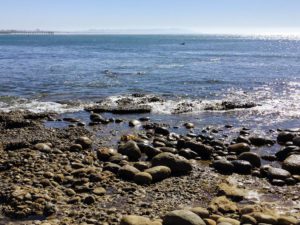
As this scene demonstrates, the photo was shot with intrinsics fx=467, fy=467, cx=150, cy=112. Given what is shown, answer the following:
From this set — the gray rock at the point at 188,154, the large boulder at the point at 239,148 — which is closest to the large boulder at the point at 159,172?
the gray rock at the point at 188,154

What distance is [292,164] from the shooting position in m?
16.1

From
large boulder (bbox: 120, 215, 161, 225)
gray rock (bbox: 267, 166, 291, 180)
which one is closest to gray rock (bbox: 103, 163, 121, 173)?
large boulder (bbox: 120, 215, 161, 225)

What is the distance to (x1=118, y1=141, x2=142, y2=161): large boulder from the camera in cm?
1738

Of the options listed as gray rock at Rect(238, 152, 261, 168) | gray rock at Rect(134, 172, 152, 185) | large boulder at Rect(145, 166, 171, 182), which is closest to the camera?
gray rock at Rect(134, 172, 152, 185)

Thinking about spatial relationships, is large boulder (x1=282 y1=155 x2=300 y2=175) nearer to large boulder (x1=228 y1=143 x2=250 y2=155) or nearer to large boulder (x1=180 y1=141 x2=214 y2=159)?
large boulder (x1=228 y1=143 x2=250 y2=155)

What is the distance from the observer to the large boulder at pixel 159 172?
1472cm

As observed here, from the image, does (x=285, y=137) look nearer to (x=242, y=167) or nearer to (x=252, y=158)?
(x=252, y=158)

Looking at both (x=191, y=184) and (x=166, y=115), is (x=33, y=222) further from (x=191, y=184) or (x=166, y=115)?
(x=166, y=115)

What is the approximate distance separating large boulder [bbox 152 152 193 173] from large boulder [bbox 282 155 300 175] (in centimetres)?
335

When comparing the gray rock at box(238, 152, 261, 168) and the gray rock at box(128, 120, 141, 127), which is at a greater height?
the gray rock at box(238, 152, 261, 168)

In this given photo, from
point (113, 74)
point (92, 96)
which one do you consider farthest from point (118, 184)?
point (113, 74)

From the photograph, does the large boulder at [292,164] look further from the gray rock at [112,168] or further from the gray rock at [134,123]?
the gray rock at [134,123]

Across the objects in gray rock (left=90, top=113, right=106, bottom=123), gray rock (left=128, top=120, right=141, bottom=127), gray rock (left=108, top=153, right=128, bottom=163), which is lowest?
gray rock (left=128, top=120, right=141, bottom=127)

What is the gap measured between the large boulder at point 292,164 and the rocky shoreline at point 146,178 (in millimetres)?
33
